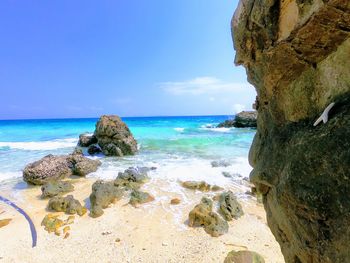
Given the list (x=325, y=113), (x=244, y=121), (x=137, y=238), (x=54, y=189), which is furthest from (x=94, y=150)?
(x=244, y=121)

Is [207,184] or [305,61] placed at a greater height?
[305,61]

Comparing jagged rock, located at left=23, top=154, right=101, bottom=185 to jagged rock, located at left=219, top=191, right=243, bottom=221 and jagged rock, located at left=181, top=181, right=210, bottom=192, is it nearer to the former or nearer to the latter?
jagged rock, located at left=181, top=181, right=210, bottom=192

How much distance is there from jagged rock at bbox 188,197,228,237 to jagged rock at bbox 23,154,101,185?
Answer: 527cm

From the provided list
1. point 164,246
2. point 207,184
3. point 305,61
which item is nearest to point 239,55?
point 305,61

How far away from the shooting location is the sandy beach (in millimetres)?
3705

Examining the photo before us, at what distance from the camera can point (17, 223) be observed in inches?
190

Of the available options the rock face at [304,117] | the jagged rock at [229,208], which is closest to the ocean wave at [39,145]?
the jagged rock at [229,208]

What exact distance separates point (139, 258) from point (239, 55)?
3.18 meters

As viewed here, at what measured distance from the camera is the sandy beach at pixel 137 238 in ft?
12.2

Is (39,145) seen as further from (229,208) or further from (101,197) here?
(229,208)

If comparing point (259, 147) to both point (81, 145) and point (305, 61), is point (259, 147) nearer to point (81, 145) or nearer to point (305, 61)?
point (305, 61)

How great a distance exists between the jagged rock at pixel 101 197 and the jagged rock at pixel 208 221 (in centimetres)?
200

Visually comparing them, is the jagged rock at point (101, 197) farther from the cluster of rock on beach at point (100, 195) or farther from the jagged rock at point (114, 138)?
the jagged rock at point (114, 138)

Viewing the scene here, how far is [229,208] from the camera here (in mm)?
5090
